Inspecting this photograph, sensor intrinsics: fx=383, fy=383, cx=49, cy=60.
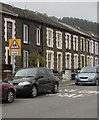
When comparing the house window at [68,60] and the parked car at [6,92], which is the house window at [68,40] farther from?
the parked car at [6,92]

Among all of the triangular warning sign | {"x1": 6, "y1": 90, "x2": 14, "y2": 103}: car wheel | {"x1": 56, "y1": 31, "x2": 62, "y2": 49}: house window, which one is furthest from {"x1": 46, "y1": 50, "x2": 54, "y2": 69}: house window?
{"x1": 6, "y1": 90, "x2": 14, "y2": 103}: car wheel

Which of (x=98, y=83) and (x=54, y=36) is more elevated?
(x=54, y=36)

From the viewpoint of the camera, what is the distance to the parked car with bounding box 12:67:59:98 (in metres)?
19.2

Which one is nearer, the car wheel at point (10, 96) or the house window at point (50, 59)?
the car wheel at point (10, 96)

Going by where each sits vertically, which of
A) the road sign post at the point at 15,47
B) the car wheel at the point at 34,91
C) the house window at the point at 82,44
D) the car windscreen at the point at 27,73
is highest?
the house window at the point at 82,44

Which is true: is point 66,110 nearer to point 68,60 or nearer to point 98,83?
point 98,83

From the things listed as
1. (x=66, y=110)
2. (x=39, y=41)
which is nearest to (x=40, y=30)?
(x=39, y=41)

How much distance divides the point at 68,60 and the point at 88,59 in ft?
32.3

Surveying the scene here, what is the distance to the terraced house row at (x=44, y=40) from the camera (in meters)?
36.6

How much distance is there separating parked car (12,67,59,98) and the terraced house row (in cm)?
712

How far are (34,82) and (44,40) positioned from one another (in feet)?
79.6

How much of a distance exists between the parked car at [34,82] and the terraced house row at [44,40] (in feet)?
23.4

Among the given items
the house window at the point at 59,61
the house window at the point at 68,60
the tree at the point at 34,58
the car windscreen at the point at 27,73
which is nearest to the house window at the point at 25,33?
the tree at the point at 34,58

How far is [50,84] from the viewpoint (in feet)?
70.6
